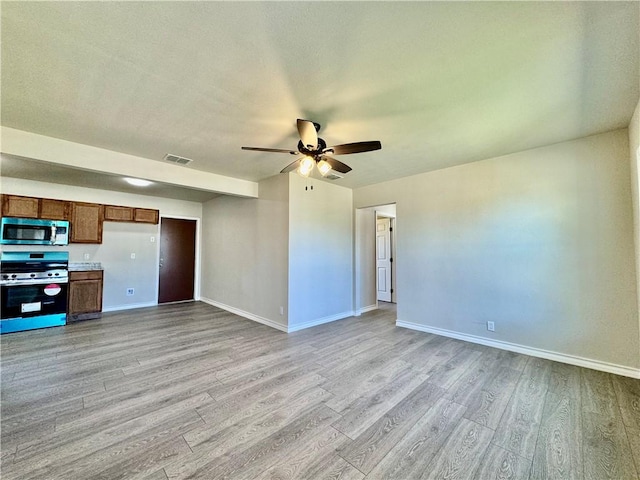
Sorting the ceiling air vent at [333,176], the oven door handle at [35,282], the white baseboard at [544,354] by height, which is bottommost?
the white baseboard at [544,354]

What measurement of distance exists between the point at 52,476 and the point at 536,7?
3760 mm

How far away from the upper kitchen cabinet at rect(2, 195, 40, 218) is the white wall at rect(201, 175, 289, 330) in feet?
9.67

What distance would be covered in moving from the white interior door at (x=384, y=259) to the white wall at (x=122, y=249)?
5.37 meters

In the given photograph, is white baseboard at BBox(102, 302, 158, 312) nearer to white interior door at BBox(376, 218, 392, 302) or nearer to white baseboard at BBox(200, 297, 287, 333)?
white baseboard at BBox(200, 297, 287, 333)

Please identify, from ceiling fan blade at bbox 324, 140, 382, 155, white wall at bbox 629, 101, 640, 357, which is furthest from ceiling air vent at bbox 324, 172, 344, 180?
white wall at bbox 629, 101, 640, 357

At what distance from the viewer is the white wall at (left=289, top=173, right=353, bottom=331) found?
4.21m

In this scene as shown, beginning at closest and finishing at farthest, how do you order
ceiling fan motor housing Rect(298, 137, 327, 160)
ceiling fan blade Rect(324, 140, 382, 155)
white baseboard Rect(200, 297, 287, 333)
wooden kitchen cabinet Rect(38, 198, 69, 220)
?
ceiling fan blade Rect(324, 140, 382, 155) < ceiling fan motor housing Rect(298, 137, 327, 160) < white baseboard Rect(200, 297, 287, 333) < wooden kitchen cabinet Rect(38, 198, 69, 220)

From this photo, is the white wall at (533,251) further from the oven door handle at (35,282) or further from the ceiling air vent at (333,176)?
the oven door handle at (35,282)

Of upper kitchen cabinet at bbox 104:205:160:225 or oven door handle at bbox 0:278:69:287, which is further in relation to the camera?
upper kitchen cabinet at bbox 104:205:160:225

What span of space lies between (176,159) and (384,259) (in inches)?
209

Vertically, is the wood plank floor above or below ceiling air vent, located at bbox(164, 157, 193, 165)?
below

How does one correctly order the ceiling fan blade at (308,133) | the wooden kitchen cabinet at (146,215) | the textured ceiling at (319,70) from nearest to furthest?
the textured ceiling at (319,70), the ceiling fan blade at (308,133), the wooden kitchen cabinet at (146,215)

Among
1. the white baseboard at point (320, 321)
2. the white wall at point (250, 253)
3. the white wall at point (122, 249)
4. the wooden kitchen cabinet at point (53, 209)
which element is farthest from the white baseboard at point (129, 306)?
the white baseboard at point (320, 321)

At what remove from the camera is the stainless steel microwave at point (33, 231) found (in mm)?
4113
